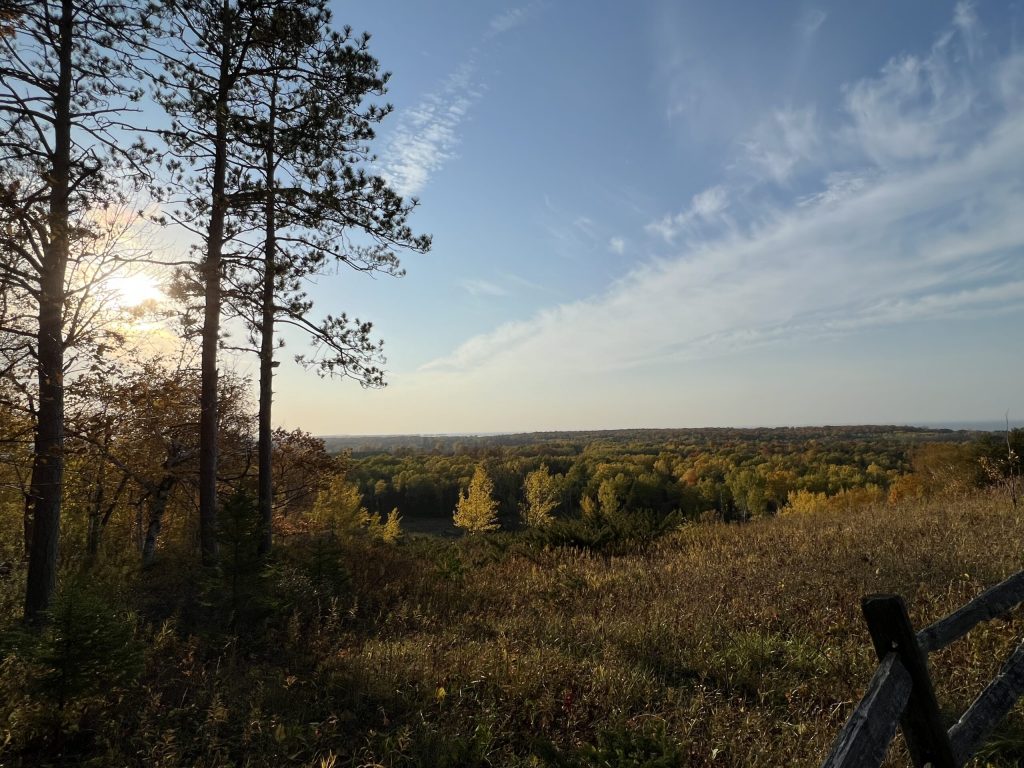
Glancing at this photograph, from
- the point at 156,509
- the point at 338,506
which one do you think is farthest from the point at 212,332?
the point at 338,506

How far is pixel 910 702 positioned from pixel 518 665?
345 cm

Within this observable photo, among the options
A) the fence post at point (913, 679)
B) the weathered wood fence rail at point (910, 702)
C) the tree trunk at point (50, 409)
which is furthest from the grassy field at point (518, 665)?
the tree trunk at point (50, 409)

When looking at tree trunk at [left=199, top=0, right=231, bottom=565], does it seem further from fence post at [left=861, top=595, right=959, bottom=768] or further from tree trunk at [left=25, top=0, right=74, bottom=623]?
fence post at [left=861, top=595, right=959, bottom=768]

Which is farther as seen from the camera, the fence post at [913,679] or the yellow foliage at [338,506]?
the yellow foliage at [338,506]

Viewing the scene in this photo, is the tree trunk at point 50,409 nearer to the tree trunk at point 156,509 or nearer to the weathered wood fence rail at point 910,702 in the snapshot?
the weathered wood fence rail at point 910,702

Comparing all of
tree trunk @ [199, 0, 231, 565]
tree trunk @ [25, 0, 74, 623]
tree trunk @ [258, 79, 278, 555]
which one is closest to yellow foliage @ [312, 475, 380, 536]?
tree trunk @ [258, 79, 278, 555]

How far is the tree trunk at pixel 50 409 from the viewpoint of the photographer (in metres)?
7.37

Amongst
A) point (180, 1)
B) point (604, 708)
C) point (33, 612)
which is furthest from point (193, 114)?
point (604, 708)

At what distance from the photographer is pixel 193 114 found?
9.53m

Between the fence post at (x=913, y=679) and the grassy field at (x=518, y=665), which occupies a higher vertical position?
the fence post at (x=913, y=679)

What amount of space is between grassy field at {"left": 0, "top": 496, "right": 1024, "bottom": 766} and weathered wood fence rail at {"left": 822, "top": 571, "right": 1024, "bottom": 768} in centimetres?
81

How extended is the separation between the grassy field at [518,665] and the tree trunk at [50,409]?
1.48 m

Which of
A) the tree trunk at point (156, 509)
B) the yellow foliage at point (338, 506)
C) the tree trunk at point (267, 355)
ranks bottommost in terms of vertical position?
the yellow foliage at point (338, 506)

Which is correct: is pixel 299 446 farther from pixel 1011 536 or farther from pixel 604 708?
pixel 1011 536
